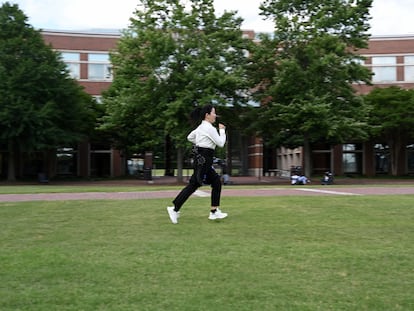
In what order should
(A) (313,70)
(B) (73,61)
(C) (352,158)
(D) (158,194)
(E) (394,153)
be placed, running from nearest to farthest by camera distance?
(D) (158,194) < (A) (313,70) < (E) (394,153) < (B) (73,61) < (C) (352,158)

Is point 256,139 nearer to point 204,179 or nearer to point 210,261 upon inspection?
point 204,179

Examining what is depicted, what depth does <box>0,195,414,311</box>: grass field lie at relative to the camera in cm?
406

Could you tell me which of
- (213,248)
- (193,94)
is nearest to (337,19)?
(193,94)

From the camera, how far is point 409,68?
5353 centimetres

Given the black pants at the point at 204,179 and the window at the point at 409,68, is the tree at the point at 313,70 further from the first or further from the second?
the black pants at the point at 204,179

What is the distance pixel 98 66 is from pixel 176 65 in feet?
76.6

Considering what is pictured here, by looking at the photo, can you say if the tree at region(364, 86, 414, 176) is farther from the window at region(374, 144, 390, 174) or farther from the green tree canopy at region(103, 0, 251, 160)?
the green tree canopy at region(103, 0, 251, 160)

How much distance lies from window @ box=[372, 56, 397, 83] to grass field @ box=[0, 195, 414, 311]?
1895 inches

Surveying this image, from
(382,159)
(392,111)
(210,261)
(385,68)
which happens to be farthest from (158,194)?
(385,68)

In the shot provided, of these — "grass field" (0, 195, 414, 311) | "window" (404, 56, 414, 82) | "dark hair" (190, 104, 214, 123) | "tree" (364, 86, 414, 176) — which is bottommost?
"grass field" (0, 195, 414, 311)

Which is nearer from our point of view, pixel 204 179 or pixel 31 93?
pixel 204 179

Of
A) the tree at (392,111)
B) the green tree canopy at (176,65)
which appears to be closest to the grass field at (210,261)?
the green tree canopy at (176,65)

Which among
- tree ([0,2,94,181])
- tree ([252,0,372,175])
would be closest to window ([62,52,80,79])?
tree ([0,2,94,181])

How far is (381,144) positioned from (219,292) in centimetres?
5097
